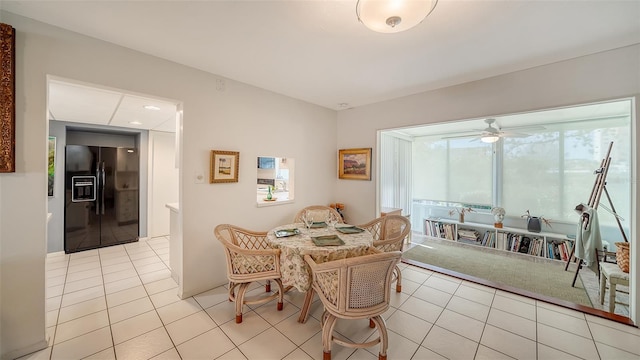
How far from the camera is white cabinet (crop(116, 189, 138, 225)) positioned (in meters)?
4.38

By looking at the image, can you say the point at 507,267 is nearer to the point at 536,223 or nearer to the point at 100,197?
the point at 536,223

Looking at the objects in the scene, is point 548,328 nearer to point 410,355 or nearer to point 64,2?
point 410,355

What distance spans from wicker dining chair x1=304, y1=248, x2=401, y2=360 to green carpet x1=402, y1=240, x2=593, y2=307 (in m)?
2.37

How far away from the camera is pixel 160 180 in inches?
190

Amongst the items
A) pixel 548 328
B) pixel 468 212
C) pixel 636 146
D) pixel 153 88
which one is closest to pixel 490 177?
pixel 468 212

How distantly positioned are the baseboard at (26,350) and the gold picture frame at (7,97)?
1.38 metres

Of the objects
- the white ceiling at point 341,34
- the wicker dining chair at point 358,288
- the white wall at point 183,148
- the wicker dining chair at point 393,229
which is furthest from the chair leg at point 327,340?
the white ceiling at point 341,34

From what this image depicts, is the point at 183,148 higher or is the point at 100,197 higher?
the point at 183,148

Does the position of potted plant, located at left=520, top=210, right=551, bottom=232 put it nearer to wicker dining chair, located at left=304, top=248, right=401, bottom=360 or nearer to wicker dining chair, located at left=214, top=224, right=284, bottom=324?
wicker dining chair, located at left=304, top=248, right=401, bottom=360

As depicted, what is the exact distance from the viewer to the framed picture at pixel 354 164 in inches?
154

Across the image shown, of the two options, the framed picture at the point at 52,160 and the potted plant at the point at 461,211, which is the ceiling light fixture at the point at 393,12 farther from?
the framed picture at the point at 52,160

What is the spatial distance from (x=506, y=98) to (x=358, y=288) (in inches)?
111

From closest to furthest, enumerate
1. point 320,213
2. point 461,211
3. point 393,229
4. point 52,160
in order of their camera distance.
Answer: point 393,229 < point 320,213 < point 52,160 < point 461,211

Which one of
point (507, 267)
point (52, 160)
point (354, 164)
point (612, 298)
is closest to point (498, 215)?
point (507, 267)
